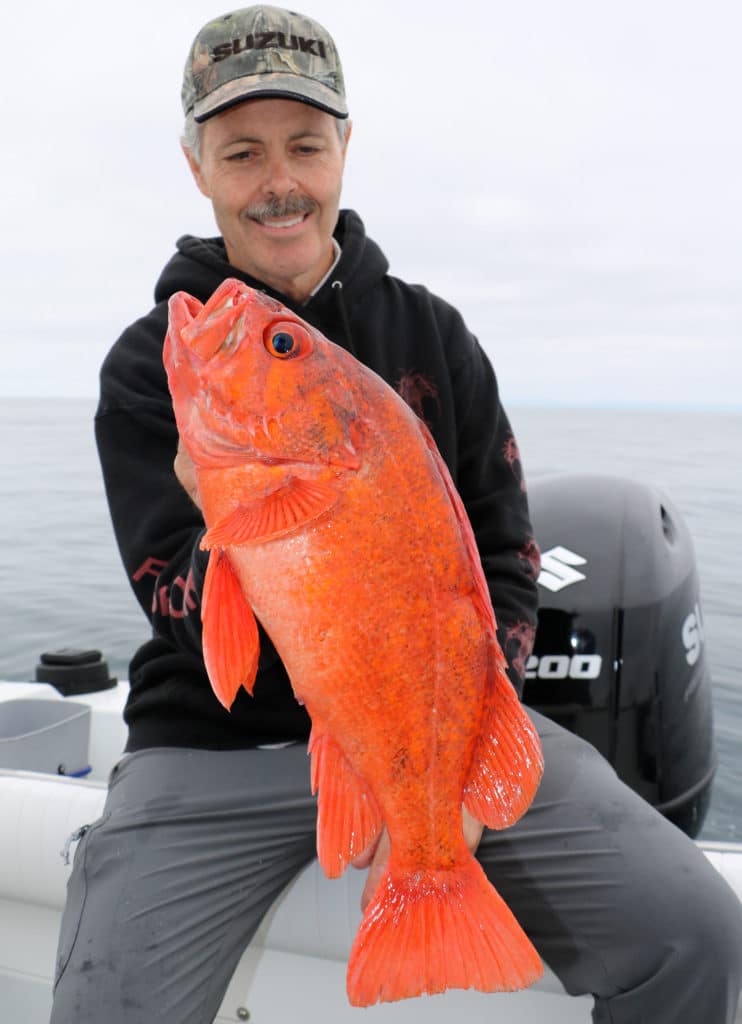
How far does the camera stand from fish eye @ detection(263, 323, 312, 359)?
1.53 metres

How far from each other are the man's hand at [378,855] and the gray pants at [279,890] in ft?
0.65

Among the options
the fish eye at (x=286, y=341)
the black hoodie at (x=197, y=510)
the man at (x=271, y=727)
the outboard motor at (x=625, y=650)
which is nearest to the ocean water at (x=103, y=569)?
the outboard motor at (x=625, y=650)

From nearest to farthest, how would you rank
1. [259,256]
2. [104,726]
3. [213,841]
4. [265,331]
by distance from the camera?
[265,331]
[213,841]
[259,256]
[104,726]

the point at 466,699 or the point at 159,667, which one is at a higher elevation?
the point at 466,699

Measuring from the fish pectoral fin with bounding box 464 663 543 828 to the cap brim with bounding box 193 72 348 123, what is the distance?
1719 mm

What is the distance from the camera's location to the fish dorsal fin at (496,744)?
160 cm

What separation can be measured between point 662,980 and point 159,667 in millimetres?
1524

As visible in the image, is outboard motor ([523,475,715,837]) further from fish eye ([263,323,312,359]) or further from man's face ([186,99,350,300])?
fish eye ([263,323,312,359])

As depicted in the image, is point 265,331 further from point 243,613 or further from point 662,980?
point 662,980

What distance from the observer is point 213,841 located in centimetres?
225


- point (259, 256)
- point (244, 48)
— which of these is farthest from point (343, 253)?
point (244, 48)

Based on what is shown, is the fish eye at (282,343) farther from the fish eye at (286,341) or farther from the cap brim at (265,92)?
the cap brim at (265,92)

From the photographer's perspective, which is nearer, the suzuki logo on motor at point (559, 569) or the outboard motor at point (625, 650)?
the outboard motor at point (625, 650)

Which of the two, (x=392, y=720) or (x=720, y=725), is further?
(x=720, y=725)
